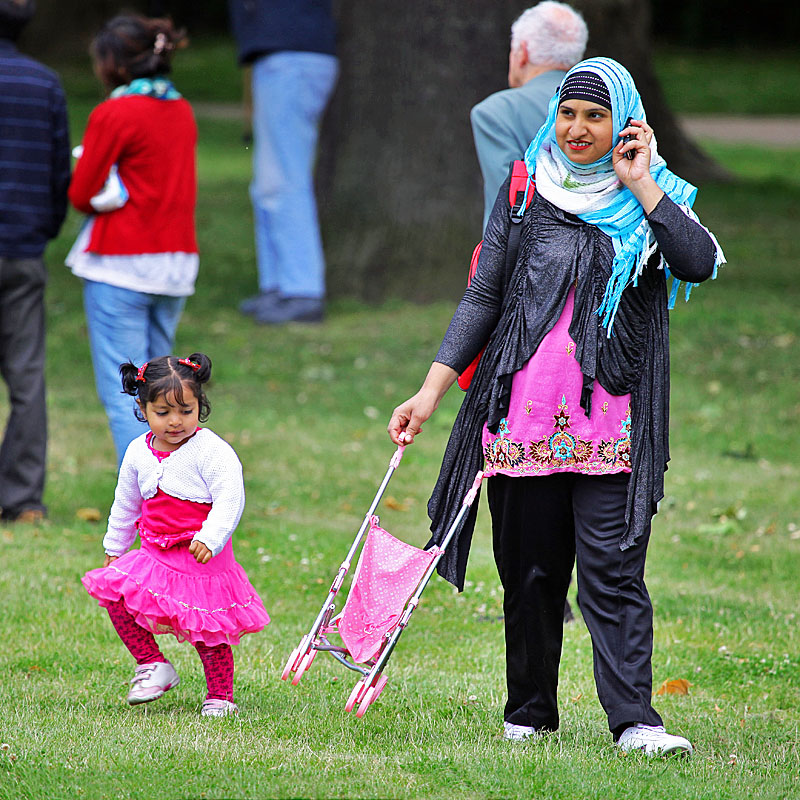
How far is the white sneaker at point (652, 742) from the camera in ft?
13.3

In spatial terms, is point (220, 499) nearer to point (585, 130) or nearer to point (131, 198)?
point (585, 130)

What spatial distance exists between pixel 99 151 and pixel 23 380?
1278 mm

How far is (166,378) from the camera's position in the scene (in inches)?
167

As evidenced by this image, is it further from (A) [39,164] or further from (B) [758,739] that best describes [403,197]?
(B) [758,739]

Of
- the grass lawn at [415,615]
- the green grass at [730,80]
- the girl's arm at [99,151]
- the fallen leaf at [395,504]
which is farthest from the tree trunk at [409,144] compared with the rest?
the green grass at [730,80]

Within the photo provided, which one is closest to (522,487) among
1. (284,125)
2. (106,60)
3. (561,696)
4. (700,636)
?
(561,696)

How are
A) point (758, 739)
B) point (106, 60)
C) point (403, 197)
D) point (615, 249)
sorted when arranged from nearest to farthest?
point (615, 249), point (758, 739), point (106, 60), point (403, 197)

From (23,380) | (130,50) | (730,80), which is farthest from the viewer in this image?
(730,80)

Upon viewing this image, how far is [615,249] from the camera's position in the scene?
13.0 feet

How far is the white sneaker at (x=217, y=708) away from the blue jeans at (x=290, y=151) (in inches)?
286

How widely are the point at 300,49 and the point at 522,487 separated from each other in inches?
306

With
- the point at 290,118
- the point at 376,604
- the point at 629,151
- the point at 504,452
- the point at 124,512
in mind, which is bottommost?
the point at 376,604

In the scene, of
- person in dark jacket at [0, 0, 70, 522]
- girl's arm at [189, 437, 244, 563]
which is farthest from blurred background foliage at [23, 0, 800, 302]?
girl's arm at [189, 437, 244, 563]

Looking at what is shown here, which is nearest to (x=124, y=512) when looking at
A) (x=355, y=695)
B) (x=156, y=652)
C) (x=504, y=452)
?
(x=156, y=652)
